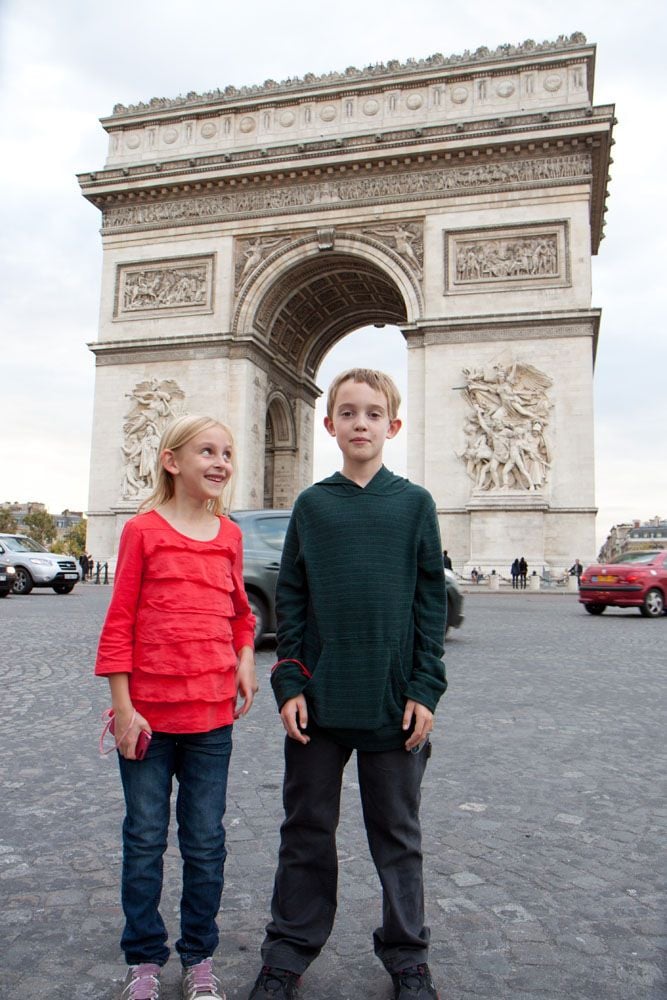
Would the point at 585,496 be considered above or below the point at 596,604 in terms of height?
above

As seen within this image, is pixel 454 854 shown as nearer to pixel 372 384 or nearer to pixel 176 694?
pixel 176 694

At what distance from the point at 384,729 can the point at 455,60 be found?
86.9ft

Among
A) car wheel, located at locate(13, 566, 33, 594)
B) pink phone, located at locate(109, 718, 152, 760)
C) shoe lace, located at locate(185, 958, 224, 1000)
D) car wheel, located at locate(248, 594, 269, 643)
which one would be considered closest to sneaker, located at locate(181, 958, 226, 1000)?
shoe lace, located at locate(185, 958, 224, 1000)

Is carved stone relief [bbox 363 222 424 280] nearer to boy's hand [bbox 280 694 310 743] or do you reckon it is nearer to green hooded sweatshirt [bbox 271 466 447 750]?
green hooded sweatshirt [bbox 271 466 447 750]

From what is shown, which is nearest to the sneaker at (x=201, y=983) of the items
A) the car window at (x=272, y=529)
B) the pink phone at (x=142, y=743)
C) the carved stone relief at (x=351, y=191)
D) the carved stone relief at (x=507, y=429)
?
the pink phone at (x=142, y=743)

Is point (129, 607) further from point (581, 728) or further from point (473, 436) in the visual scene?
point (473, 436)

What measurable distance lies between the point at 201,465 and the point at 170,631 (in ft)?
1.43

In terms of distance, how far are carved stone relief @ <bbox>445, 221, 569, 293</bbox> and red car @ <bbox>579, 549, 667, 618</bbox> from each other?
36.6ft

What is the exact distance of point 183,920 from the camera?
2.14 m

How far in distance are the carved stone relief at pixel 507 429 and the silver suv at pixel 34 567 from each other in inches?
423

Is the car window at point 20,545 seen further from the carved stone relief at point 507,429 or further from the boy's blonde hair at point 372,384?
the boy's blonde hair at point 372,384

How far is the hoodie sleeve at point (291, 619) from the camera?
2.20m

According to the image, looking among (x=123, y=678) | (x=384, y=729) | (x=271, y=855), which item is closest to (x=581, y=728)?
(x=271, y=855)

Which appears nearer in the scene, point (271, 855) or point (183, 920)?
point (183, 920)
